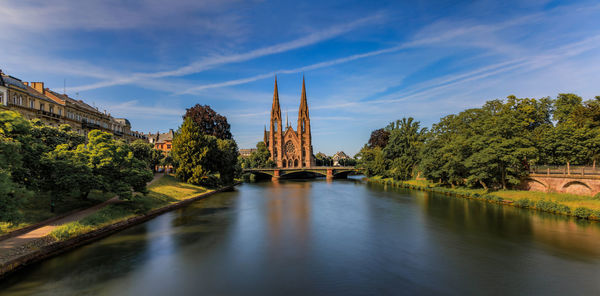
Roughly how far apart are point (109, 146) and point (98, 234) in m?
6.72

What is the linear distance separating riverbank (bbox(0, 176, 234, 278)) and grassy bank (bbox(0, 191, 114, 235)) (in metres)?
1.52

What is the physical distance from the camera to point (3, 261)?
11.1 m

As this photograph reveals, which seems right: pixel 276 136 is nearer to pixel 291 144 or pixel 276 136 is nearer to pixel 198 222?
pixel 291 144

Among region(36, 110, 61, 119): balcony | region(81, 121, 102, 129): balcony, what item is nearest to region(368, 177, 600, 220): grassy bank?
region(36, 110, 61, 119): balcony

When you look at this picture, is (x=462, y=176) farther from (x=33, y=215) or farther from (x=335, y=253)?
(x=33, y=215)

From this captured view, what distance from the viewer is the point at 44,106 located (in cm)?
3403

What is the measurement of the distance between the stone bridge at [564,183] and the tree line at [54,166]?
3754 cm

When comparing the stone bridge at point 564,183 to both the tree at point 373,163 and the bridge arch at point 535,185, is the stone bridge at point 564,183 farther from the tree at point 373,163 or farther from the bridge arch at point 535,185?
the tree at point 373,163

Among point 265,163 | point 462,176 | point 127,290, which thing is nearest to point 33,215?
→ point 127,290

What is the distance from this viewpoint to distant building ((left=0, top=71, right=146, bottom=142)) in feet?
92.6

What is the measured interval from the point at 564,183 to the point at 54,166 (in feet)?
135

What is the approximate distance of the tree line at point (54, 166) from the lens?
11648 millimetres

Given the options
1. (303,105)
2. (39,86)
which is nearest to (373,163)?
(303,105)

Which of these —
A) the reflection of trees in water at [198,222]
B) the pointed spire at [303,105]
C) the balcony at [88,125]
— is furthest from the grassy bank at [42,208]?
the pointed spire at [303,105]
